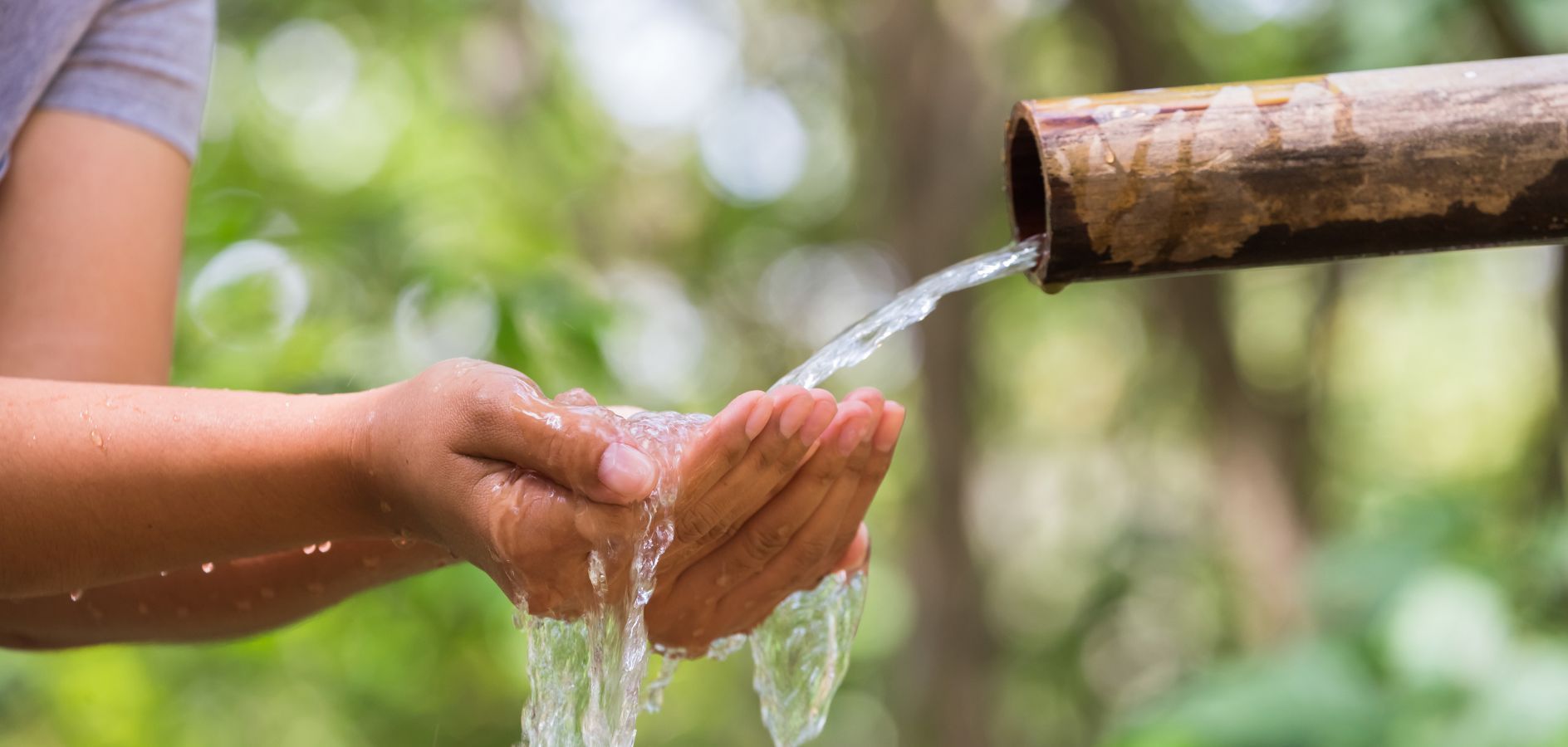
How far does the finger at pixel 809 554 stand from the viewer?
4.20ft

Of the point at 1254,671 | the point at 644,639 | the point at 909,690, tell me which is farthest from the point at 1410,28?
the point at 909,690

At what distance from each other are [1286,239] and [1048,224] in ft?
0.71

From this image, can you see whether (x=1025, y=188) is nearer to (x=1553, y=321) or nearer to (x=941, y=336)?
(x=1553, y=321)

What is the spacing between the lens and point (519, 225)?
3.90 m

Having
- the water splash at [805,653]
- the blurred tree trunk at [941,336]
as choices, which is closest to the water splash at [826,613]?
the water splash at [805,653]

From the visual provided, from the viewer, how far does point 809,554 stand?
4.44 feet

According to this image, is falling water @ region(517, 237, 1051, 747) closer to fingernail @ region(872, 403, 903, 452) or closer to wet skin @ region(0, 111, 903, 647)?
wet skin @ region(0, 111, 903, 647)

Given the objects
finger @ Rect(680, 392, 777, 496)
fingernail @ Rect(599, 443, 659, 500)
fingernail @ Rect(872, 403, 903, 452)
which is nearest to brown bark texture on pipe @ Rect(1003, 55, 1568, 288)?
fingernail @ Rect(872, 403, 903, 452)

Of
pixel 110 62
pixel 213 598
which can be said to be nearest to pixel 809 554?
pixel 213 598

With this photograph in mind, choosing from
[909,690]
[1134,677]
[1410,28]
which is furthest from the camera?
[1134,677]

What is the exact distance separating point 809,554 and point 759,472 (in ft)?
0.66

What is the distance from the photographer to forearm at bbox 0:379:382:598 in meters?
1.13

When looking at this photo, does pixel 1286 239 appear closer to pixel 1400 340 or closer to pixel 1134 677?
pixel 1134 677

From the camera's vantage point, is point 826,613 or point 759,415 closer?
point 759,415
